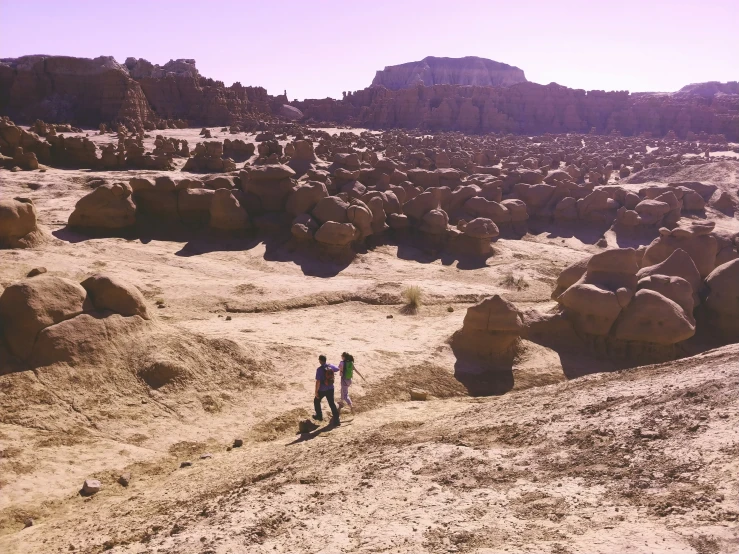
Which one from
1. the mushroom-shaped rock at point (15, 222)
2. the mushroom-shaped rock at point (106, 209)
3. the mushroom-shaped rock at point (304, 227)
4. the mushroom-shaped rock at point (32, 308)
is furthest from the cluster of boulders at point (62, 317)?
the mushroom-shaped rock at point (304, 227)

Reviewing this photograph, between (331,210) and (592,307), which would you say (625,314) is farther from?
(331,210)

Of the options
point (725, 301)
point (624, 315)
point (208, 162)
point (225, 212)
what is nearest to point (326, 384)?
point (624, 315)

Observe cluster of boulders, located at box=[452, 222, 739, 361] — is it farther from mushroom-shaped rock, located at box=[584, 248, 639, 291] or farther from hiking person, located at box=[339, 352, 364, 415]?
hiking person, located at box=[339, 352, 364, 415]

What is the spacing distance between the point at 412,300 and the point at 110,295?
6.75 m

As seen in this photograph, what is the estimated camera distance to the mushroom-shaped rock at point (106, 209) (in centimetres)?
1642

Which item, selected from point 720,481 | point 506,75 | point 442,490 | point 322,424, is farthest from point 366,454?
point 506,75

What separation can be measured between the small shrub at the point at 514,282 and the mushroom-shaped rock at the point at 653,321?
549 cm

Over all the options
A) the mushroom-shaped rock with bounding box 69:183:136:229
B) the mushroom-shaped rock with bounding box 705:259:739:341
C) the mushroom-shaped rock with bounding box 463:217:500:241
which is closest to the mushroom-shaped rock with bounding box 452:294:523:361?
the mushroom-shaped rock with bounding box 705:259:739:341

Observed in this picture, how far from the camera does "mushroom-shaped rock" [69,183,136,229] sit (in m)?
16.4

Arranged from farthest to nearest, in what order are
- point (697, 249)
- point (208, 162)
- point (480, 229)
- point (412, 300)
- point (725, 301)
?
point (208, 162), point (480, 229), point (412, 300), point (697, 249), point (725, 301)

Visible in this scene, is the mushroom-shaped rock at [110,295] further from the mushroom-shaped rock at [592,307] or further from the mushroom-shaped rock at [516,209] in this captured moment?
the mushroom-shaped rock at [516,209]

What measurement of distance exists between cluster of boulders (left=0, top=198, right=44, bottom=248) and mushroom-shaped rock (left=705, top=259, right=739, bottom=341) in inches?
572

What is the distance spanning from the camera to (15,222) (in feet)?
44.1

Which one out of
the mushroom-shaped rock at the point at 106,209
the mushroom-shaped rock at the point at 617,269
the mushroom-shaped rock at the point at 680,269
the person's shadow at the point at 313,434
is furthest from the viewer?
the mushroom-shaped rock at the point at 106,209
